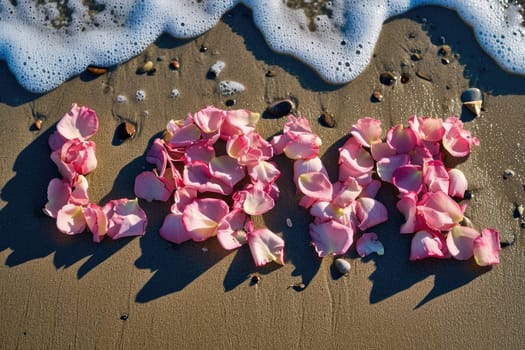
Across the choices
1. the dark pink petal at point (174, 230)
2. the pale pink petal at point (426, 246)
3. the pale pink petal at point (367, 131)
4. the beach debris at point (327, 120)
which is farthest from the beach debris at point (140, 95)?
the pale pink petal at point (426, 246)

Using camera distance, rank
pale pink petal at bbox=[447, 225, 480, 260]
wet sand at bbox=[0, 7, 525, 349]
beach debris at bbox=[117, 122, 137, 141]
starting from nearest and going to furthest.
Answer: wet sand at bbox=[0, 7, 525, 349], pale pink petal at bbox=[447, 225, 480, 260], beach debris at bbox=[117, 122, 137, 141]

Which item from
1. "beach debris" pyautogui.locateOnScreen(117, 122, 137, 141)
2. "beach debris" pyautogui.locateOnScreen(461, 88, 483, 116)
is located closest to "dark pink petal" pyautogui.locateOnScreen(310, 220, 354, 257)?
"beach debris" pyautogui.locateOnScreen(461, 88, 483, 116)

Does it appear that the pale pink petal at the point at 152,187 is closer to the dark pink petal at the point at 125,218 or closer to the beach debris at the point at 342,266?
the dark pink petal at the point at 125,218

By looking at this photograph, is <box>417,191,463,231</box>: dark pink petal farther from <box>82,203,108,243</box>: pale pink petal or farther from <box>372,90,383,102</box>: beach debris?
<box>82,203,108,243</box>: pale pink petal

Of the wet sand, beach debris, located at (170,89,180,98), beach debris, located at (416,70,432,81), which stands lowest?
the wet sand

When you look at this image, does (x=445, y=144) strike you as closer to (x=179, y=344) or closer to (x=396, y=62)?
(x=396, y=62)
